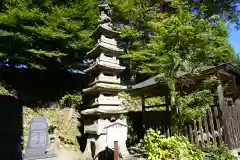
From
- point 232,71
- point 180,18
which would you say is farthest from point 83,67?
point 232,71

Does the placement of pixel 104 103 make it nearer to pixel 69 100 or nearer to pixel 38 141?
pixel 38 141

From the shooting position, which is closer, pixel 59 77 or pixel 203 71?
pixel 203 71

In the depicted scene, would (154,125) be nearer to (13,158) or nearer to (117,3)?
(13,158)

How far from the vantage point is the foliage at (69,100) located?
9.95 meters

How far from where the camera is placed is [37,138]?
6504 millimetres

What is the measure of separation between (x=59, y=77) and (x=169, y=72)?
7.06 m

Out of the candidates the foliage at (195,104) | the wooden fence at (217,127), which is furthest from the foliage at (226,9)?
the foliage at (195,104)

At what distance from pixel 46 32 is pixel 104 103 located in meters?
4.14

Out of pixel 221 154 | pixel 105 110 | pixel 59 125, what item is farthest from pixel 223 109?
pixel 59 125

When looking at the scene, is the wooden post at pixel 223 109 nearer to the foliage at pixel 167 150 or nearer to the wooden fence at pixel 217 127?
the wooden fence at pixel 217 127

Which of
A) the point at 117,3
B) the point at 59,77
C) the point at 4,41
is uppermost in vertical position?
the point at 117,3

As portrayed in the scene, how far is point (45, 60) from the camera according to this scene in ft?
33.2

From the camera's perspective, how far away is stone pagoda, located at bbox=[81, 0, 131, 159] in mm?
6500

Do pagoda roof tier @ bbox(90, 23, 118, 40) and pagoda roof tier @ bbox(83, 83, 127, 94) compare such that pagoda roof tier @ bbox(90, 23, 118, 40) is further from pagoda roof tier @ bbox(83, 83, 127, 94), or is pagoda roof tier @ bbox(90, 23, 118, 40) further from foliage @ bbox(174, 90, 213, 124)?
foliage @ bbox(174, 90, 213, 124)
